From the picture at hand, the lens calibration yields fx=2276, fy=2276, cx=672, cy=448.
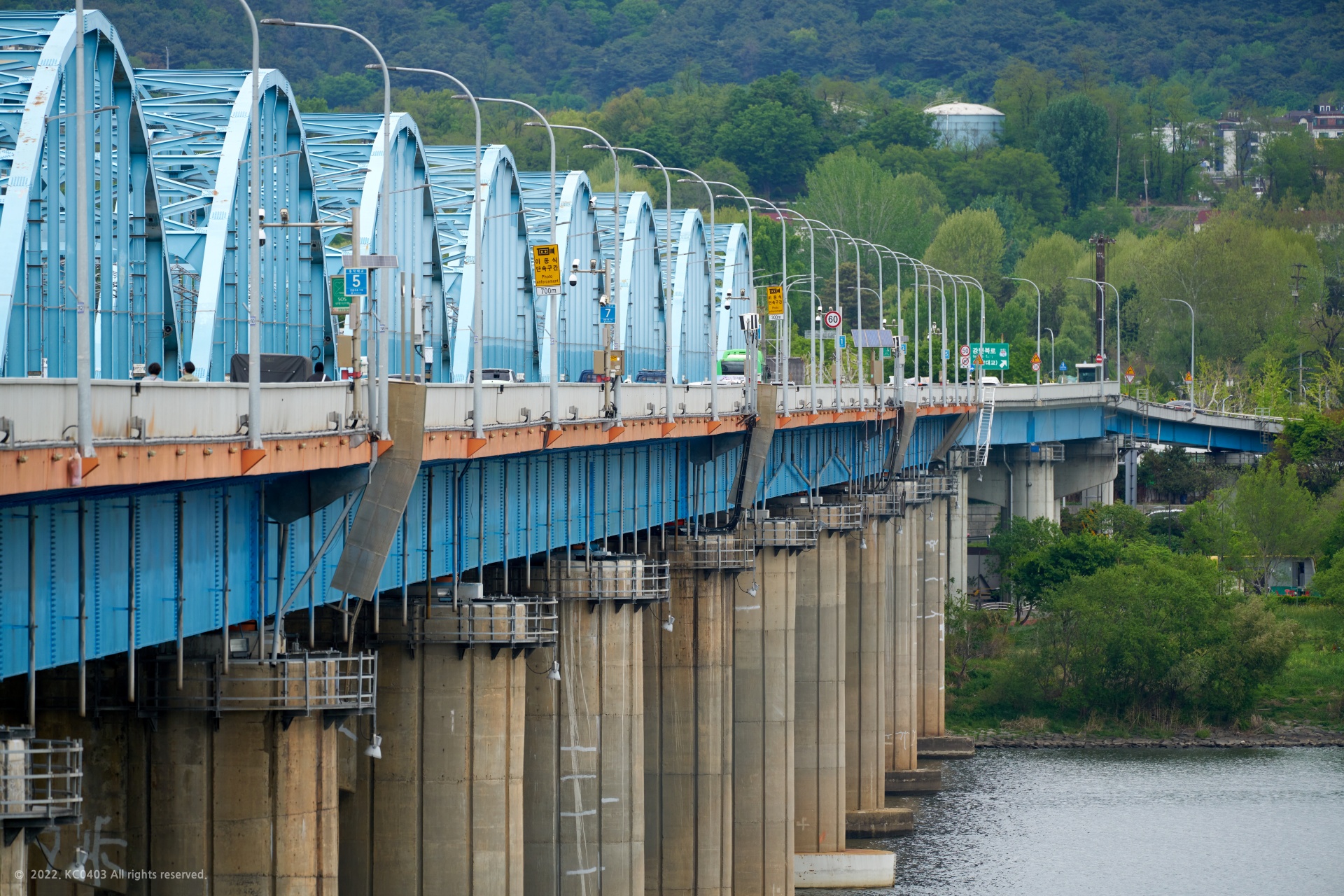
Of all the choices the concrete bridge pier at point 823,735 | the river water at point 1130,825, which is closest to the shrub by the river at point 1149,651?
the river water at point 1130,825

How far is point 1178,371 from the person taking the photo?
655 ft

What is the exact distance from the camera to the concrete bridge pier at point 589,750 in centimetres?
4847

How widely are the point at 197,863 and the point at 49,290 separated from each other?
1770cm

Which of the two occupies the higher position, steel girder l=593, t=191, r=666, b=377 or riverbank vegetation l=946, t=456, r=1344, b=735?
steel girder l=593, t=191, r=666, b=377

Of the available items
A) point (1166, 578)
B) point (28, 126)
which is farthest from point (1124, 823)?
point (28, 126)

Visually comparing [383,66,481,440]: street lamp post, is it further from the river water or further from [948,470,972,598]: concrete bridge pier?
[948,470,972,598]: concrete bridge pier

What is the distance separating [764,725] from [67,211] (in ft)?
95.8

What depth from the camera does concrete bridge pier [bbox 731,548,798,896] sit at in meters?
64.9

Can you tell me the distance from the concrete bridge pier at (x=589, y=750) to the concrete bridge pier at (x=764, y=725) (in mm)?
13594

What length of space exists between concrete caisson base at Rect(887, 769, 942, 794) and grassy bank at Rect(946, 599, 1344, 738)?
13499 mm

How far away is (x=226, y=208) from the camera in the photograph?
167 ft

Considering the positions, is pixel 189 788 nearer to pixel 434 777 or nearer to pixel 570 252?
pixel 434 777

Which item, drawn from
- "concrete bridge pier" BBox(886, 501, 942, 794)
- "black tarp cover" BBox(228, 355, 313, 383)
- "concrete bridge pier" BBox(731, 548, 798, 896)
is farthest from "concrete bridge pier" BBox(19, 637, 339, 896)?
"concrete bridge pier" BBox(886, 501, 942, 794)

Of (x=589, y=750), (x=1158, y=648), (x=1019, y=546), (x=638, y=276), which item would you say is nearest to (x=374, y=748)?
(x=589, y=750)
